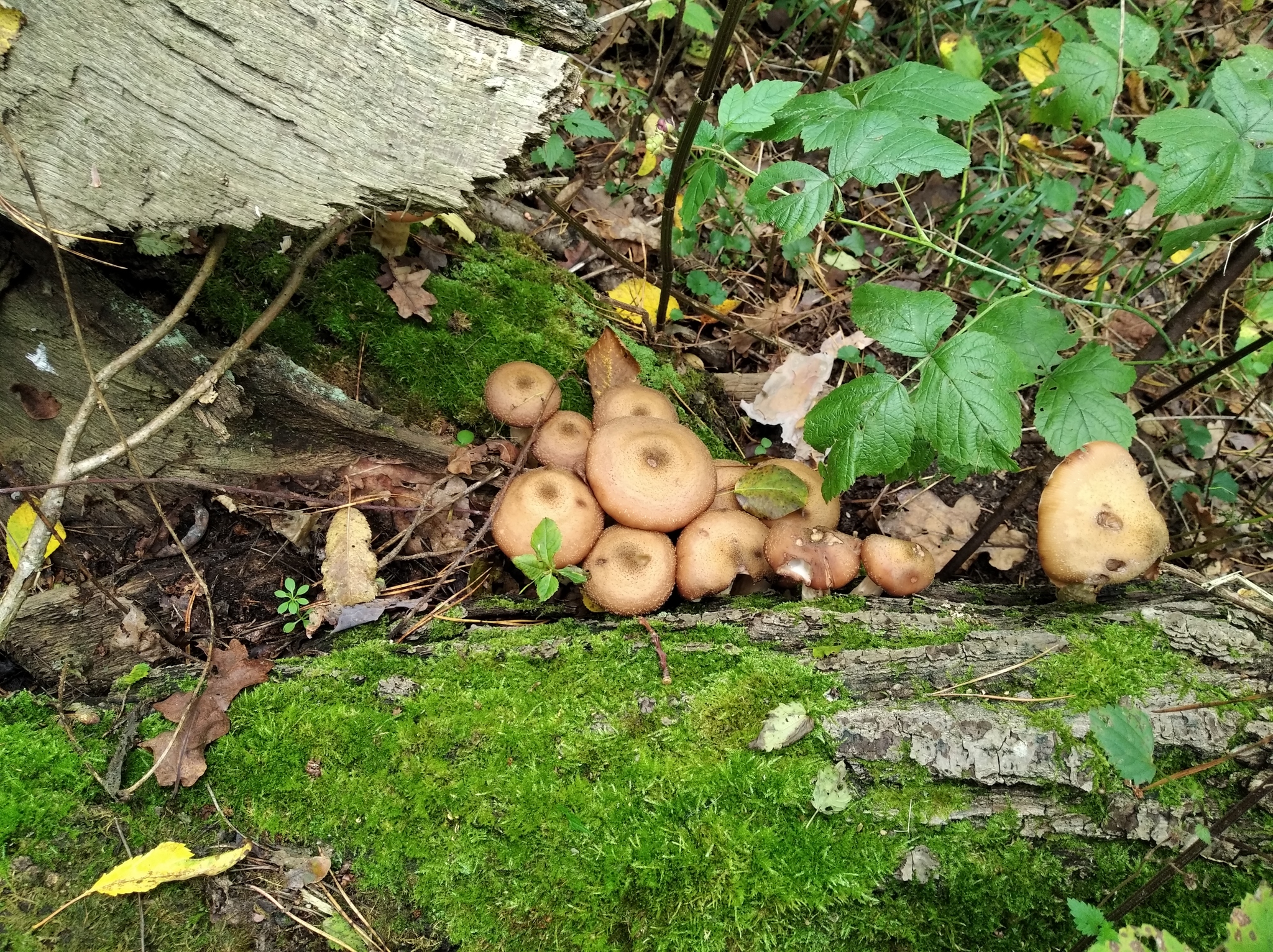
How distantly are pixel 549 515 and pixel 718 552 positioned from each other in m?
0.71

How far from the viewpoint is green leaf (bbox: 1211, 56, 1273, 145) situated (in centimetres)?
242

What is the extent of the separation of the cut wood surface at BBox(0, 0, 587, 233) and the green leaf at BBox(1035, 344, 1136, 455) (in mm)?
1968

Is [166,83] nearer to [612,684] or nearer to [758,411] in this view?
[612,684]

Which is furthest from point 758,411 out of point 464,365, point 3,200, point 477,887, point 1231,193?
point 3,200

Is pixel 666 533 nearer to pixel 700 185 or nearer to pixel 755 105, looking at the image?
pixel 700 185

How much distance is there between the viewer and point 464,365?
3.77 meters

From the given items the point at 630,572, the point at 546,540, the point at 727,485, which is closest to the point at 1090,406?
the point at 727,485

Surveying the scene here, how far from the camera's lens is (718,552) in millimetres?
3160

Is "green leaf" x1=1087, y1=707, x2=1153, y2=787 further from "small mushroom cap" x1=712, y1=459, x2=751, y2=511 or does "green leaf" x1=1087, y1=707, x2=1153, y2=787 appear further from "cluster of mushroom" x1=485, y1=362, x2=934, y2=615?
"small mushroom cap" x1=712, y1=459, x2=751, y2=511

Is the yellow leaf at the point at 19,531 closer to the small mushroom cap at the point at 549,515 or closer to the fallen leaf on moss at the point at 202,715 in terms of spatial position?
the fallen leaf on moss at the point at 202,715

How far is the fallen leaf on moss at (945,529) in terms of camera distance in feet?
12.9

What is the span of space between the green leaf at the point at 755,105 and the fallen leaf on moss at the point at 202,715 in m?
2.52

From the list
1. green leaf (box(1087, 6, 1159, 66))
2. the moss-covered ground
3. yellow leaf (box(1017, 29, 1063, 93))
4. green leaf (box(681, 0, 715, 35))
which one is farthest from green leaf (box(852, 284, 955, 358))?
yellow leaf (box(1017, 29, 1063, 93))

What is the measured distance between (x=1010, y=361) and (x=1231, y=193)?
0.84m
